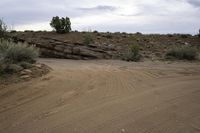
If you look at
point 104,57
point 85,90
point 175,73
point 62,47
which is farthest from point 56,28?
point 85,90

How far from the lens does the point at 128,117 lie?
6.48m

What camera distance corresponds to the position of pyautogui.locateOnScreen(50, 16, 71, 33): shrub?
27.5 meters

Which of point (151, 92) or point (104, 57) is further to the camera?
point (104, 57)

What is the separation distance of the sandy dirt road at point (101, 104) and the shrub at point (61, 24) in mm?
16997

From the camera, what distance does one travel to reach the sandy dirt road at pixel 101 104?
19.7 feet

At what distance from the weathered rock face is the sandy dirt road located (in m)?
8.27

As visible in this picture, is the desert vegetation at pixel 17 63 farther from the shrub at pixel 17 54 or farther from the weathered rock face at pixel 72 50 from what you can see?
the weathered rock face at pixel 72 50

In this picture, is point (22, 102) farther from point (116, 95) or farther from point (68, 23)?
point (68, 23)

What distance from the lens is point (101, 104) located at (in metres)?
7.45

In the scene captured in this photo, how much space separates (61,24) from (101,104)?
21.1 m

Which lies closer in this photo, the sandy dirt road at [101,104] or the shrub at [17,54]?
the sandy dirt road at [101,104]

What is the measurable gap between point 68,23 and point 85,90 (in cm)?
1987

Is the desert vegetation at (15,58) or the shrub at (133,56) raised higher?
the desert vegetation at (15,58)

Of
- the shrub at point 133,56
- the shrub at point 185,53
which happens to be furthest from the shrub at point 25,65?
the shrub at point 185,53
